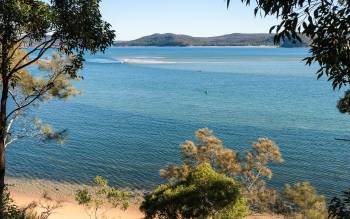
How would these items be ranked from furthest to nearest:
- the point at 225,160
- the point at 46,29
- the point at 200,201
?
the point at 225,160, the point at 200,201, the point at 46,29

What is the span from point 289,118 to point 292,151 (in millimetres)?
19573

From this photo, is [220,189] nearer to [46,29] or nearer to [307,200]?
[307,200]

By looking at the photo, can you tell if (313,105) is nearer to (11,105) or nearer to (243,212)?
(11,105)

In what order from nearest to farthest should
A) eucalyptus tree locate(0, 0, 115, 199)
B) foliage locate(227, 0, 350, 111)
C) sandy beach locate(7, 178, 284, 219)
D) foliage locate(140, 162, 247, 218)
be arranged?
1. foliage locate(227, 0, 350, 111)
2. eucalyptus tree locate(0, 0, 115, 199)
3. foliage locate(140, 162, 247, 218)
4. sandy beach locate(7, 178, 284, 219)

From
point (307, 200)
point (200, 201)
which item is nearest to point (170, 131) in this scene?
point (307, 200)

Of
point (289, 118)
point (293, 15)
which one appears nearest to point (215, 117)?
point (289, 118)

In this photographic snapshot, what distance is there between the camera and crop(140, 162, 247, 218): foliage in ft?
72.3

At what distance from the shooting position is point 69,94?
28141 mm

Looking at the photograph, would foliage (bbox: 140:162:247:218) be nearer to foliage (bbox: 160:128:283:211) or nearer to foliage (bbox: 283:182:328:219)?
foliage (bbox: 283:182:328:219)

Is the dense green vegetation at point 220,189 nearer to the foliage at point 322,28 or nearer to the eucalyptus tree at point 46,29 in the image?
the eucalyptus tree at point 46,29

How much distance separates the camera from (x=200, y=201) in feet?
72.4

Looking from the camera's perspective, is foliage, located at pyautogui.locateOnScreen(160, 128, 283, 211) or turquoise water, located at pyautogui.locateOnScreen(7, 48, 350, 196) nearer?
foliage, located at pyautogui.locateOnScreen(160, 128, 283, 211)

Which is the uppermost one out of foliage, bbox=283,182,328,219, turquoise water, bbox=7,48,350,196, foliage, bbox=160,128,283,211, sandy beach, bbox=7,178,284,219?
foliage, bbox=160,128,283,211

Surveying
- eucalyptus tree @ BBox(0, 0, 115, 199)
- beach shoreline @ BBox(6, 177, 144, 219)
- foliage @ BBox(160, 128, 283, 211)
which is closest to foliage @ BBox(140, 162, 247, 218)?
foliage @ BBox(160, 128, 283, 211)
